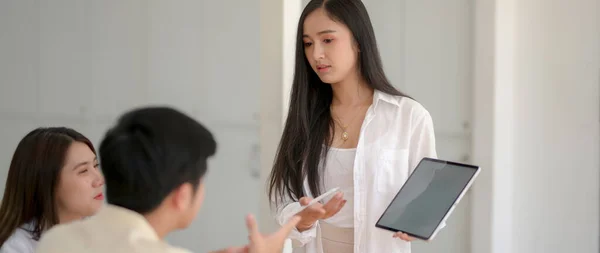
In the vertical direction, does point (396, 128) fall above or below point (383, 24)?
below

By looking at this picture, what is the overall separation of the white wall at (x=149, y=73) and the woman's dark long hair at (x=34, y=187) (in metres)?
2.07

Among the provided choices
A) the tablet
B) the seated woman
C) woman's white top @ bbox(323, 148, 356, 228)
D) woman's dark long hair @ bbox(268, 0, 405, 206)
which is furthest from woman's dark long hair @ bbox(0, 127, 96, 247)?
the tablet

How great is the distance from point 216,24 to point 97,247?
3.01 meters

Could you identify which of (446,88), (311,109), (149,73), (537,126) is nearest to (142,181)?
(311,109)

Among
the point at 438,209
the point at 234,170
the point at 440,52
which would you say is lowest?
the point at 234,170

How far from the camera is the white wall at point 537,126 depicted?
9.24ft

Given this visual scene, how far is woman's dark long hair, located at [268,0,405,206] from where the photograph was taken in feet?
7.12

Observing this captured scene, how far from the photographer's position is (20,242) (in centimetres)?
199

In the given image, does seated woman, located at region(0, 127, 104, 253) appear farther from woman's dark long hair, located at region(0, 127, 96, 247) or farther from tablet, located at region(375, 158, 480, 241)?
tablet, located at region(375, 158, 480, 241)

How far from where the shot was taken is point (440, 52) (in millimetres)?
3289

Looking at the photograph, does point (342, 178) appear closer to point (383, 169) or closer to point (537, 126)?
point (383, 169)

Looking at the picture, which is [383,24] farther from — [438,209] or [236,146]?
[438,209]

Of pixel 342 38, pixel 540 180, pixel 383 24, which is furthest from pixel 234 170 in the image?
pixel 342 38

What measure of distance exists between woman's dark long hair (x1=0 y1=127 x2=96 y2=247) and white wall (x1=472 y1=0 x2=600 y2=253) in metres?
1.73
